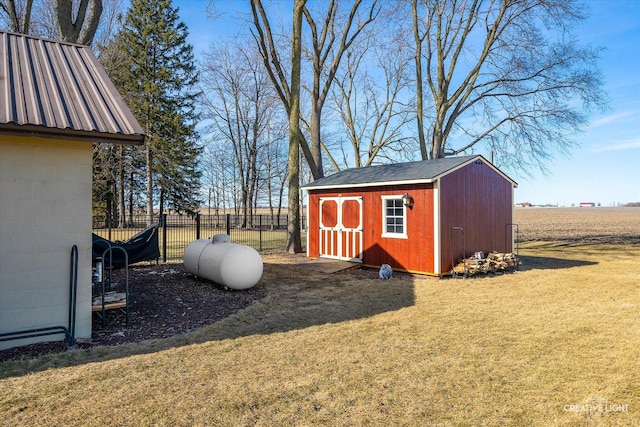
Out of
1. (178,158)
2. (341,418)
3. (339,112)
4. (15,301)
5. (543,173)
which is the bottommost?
(341,418)

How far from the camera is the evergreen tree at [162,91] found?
2356 centimetres

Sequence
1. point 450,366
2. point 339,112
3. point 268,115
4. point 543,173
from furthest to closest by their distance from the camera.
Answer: point 268,115 → point 339,112 → point 543,173 → point 450,366

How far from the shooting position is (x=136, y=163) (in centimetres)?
2436

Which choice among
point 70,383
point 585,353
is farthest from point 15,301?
point 585,353

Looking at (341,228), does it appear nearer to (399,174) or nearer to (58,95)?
(399,174)

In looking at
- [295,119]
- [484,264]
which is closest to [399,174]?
[484,264]

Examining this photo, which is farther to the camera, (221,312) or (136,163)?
(136,163)

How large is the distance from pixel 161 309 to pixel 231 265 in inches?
65.5

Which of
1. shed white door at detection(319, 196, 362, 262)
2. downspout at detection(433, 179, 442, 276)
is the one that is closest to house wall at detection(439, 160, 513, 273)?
downspout at detection(433, 179, 442, 276)

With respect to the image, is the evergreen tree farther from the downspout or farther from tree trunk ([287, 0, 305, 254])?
the downspout

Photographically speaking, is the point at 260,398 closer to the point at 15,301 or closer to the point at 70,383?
the point at 70,383

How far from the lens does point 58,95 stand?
5.09 meters

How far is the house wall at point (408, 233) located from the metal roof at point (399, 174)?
26 cm

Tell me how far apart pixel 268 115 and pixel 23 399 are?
28.9 m
